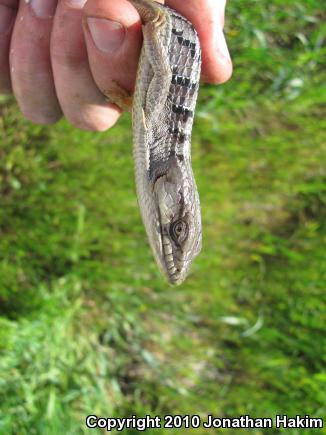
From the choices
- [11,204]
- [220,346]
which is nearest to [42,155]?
[11,204]

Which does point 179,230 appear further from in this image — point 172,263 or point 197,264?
point 197,264

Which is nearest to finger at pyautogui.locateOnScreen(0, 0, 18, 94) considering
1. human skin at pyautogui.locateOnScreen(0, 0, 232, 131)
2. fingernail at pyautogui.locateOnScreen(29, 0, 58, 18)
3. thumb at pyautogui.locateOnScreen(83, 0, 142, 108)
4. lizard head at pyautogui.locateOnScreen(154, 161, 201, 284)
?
human skin at pyautogui.locateOnScreen(0, 0, 232, 131)

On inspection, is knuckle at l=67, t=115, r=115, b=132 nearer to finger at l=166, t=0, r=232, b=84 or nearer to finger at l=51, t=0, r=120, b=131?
finger at l=51, t=0, r=120, b=131

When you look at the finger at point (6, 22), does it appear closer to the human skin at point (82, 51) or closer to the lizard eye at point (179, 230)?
the human skin at point (82, 51)

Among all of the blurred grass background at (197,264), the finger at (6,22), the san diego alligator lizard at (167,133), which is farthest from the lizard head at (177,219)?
the blurred grass background at (197,264)

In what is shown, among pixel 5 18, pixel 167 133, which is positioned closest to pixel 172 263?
pixel 167 133

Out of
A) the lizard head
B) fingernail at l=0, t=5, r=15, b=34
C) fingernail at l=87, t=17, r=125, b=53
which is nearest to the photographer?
fingernail at l=87, t=17, r=125, b=53
